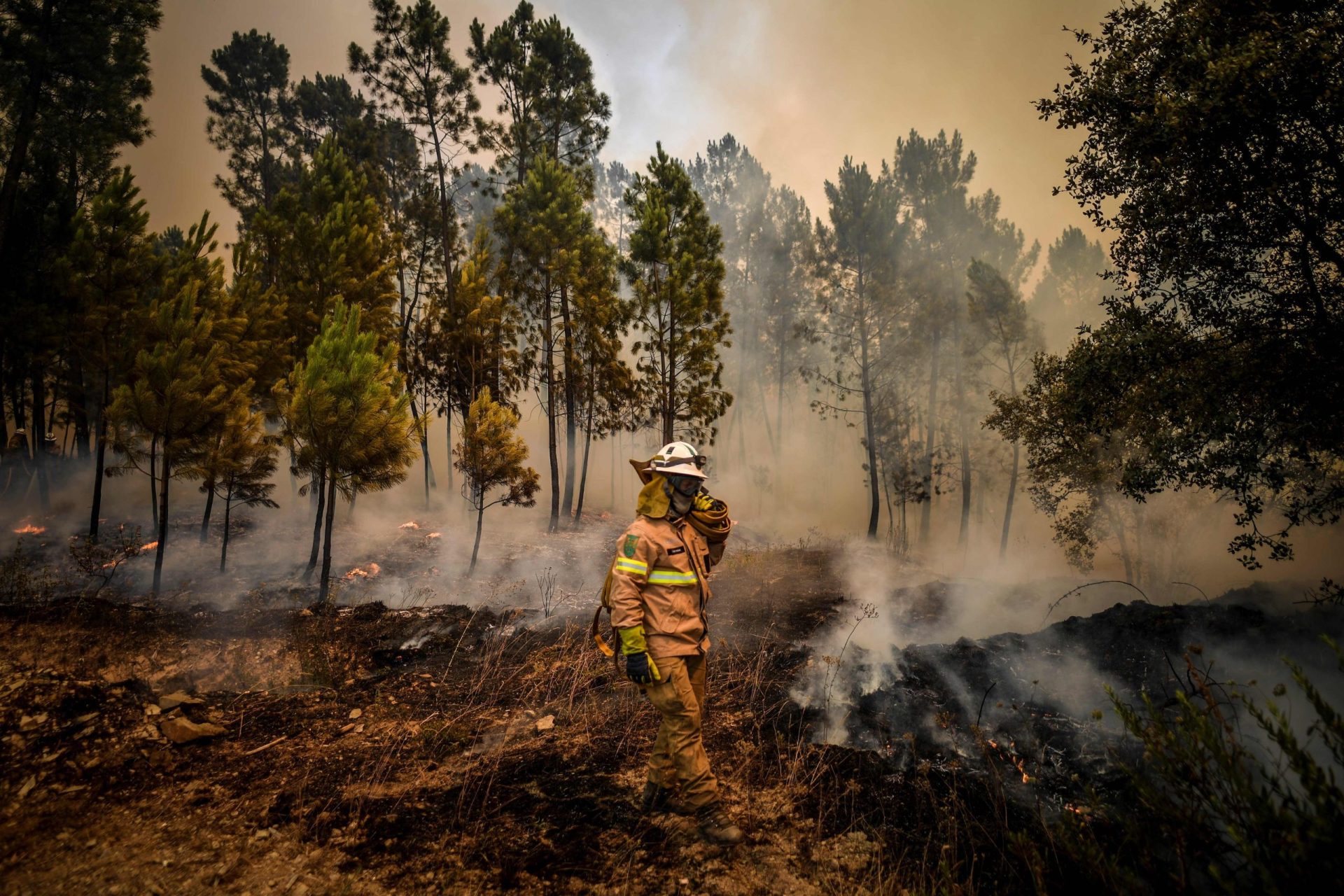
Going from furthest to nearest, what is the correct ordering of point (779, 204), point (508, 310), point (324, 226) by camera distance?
point (779, 204), point (508, 310), point (324, 226)

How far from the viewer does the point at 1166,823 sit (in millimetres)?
2414

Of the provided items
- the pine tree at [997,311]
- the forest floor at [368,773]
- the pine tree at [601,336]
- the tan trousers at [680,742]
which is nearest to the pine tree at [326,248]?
the pine tree at [601,336]

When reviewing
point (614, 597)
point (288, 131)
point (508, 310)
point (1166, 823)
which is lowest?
point (1166, 823)

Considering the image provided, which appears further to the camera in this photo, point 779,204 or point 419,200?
point 779,204

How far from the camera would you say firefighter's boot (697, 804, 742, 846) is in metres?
3.47

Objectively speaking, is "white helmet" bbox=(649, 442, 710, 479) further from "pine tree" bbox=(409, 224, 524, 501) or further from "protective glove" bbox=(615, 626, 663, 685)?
"pine tree" bbox=(409, 224, 524, 501)

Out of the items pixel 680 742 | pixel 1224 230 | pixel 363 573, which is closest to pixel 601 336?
pixel 363 573

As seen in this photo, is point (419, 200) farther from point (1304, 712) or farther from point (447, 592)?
point (1304, 712)

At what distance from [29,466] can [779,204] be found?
3450cm

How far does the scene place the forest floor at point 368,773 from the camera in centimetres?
314

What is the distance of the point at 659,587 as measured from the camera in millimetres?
3934

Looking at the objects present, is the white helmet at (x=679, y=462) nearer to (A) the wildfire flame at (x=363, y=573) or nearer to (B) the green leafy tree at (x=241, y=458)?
(B) the green leafy tree at (x=241, y=458)

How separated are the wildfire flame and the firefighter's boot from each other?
11.9 meters

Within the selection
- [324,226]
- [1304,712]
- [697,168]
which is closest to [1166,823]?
[1304,712]
